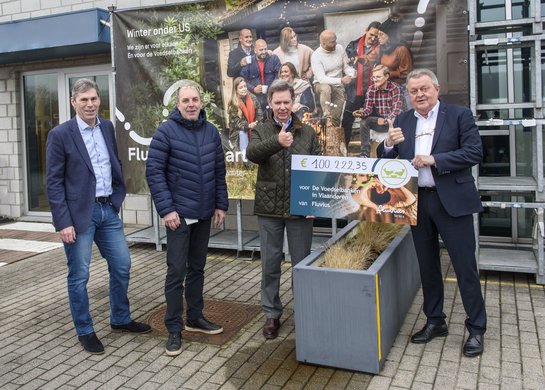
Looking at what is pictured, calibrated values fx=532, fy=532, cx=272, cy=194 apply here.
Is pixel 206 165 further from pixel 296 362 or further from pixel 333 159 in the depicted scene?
pixel 296 362

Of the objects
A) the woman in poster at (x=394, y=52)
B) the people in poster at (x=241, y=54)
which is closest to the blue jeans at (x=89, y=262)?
the people in poster at (x=241, y=54)

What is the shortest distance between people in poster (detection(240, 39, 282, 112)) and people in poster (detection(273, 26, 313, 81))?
0.12 m

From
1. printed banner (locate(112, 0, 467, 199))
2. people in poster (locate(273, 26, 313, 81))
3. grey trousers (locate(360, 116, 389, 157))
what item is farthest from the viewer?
people in poster (locate(273, 26, 313, 81))

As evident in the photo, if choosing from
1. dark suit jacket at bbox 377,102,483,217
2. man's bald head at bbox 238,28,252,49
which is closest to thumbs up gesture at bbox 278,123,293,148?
dark suit jacket at bbox 377,102,483,217

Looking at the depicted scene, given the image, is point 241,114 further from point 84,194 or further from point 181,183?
point 84,194

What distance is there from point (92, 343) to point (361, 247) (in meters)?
2.17

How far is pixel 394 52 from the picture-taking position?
539cm

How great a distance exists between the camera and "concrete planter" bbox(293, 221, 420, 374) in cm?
341

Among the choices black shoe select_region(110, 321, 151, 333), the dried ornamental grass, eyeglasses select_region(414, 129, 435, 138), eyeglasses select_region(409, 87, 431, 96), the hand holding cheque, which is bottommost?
black shoe select_region(110, 321, 151, 333)

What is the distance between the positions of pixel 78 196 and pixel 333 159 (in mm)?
1896

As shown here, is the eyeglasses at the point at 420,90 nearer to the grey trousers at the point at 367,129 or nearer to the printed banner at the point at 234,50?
the printed banner at the point at 234,50

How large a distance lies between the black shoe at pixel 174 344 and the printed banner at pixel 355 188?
4.18ft

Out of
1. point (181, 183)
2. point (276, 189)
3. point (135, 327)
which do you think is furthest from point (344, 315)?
point (135, 327)

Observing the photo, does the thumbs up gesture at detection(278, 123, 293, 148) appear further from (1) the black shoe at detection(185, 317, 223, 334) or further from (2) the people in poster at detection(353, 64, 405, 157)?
(2) the people in poster at detection(353, 64, 405, 157)
